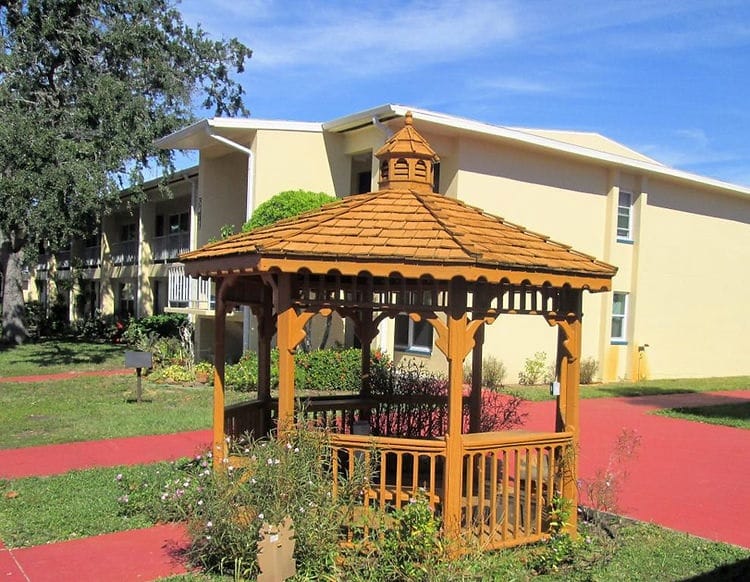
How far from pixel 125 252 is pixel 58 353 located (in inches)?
299

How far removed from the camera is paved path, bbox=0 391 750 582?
18.8ft

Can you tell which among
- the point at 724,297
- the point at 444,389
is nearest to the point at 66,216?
the point at 444,389

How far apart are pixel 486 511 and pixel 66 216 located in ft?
59.8

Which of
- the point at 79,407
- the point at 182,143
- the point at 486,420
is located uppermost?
the point at 182,143

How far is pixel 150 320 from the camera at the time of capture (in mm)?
24812

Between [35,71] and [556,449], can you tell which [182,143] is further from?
[556,449]

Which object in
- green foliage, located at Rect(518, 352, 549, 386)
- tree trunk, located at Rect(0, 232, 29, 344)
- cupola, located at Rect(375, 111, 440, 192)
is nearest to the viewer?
cupola, located at Rect(375, 111, 440, 192)

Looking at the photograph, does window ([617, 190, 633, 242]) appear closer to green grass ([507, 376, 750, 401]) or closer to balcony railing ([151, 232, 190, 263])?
green grass ([507, 376, 750, 401])

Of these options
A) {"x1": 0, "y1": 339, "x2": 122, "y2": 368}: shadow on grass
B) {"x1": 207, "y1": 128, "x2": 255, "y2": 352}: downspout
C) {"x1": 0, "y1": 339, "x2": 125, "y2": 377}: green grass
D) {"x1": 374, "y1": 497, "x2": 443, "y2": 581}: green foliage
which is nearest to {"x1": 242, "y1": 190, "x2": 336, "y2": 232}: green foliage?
{"x1": 207, "y1": 128, "x2": 255, "y2": 352}: downspout

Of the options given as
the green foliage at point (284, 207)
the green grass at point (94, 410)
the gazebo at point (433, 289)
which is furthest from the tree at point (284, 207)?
the gazebo at point (433, 289)

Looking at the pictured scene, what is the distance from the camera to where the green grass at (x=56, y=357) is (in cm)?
2059

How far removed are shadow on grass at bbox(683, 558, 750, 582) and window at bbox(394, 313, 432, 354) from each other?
37.3 feet

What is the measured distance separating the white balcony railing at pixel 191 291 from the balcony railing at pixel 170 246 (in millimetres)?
3361

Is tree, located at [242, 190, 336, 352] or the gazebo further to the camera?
tree, located at [242, 190, 336, 352]
